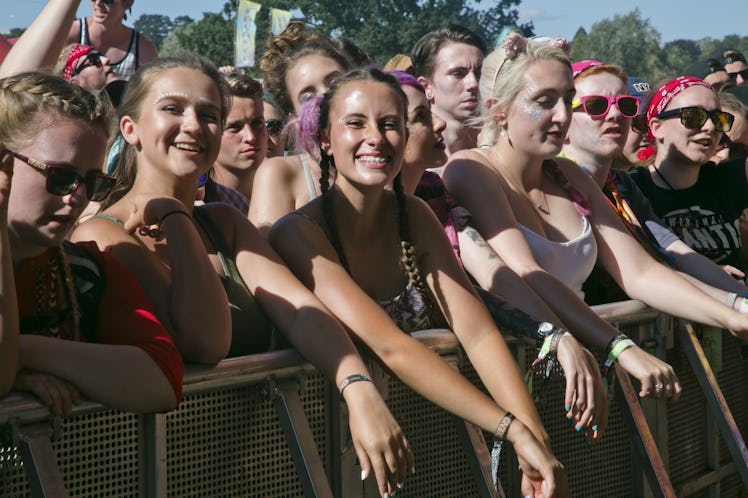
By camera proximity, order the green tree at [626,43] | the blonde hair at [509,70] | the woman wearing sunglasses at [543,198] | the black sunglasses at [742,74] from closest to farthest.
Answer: the woman wearing sunglasses at [543,198] < the blonde hair at [509,70] < the black sunglasses at [742,74] < the green tree at [626,43]

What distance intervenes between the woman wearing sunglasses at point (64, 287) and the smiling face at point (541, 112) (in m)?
2.14

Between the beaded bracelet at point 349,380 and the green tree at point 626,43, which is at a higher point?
the beaded bracelet at point 349,380

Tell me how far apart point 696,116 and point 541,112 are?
1.27 meters

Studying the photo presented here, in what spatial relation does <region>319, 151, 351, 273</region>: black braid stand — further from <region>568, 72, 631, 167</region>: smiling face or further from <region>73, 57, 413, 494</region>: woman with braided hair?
<region>568, 72, 631, 167</region>: smiling face

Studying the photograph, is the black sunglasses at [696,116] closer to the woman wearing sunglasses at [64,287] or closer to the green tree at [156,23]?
the woman wearing sunglasses at [64,287]

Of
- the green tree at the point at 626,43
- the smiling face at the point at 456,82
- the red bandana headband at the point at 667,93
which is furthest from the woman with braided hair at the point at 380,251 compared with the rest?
the green tree at the point at 626,43

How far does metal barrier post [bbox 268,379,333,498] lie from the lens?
275 cm

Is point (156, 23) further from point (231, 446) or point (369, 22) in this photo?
point (231, 446)

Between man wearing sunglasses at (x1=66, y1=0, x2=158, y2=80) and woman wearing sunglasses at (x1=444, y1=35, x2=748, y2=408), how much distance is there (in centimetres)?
234

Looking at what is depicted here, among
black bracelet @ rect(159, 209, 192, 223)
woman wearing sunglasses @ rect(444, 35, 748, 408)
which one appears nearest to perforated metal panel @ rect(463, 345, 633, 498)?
woman wearing sunglasses @ rect(444, 35, 748, 408)

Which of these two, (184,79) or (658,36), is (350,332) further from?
(658,36)

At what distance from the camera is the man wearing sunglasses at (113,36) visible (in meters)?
5.87

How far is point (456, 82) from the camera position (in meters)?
5.58

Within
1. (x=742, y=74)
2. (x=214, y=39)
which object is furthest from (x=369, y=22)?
(x=742, y=74)
